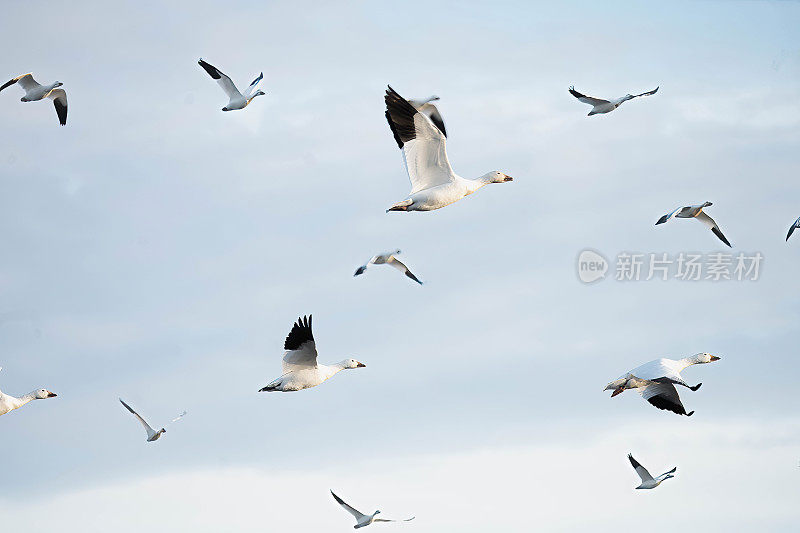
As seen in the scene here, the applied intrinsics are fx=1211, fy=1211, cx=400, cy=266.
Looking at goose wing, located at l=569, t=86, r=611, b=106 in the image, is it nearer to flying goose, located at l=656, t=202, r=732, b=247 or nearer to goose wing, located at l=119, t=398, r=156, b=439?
flying goose, located at l=656, t=202, r=732, b=247

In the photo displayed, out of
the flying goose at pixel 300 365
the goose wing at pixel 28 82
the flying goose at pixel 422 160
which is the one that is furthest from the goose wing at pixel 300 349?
the goose wing at pixel 28 82

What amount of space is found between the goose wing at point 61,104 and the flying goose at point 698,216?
1689 cm

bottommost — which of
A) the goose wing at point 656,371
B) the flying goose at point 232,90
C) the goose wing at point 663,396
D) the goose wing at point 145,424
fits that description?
the goose wing at point 145,424

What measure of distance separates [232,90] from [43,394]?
863 cm

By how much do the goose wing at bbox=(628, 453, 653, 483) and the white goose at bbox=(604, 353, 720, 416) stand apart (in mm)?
2205

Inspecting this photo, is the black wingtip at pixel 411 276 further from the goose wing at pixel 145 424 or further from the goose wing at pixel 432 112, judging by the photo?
the goose wing at pixel 145 424

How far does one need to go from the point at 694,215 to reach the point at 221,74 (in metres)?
11.8

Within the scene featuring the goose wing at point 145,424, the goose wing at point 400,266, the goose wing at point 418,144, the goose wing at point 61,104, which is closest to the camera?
the goose wing at point 418,144

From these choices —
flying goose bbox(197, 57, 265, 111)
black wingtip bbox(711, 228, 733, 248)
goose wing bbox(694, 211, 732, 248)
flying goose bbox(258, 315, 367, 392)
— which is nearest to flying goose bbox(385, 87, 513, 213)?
flying goose bbox(258, 315, 367, 392)

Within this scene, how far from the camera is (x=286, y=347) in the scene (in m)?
24.4

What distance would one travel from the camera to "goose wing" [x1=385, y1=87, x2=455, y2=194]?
21.1 m

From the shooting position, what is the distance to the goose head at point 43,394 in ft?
91.6

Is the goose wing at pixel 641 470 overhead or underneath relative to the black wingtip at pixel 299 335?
underneath

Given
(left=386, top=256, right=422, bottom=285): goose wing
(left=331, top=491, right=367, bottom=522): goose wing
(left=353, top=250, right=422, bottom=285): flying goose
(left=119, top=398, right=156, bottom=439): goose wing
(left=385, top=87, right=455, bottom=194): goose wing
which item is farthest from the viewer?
(left=119, top=398, right=156, bottom=439): goose wing
